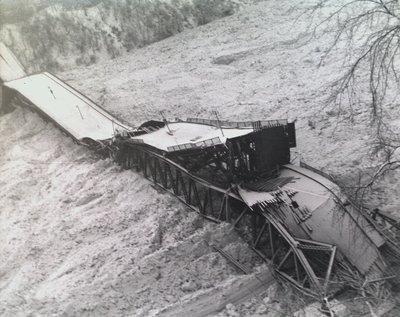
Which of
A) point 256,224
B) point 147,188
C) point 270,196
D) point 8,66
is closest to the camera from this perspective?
point 270,196

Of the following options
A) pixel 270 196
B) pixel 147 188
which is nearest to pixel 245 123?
pixel 270 196

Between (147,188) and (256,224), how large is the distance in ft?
12.9

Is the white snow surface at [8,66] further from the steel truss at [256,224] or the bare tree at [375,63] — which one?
the bare tree at [375,63]

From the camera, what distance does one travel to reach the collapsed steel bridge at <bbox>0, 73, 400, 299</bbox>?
8.73m

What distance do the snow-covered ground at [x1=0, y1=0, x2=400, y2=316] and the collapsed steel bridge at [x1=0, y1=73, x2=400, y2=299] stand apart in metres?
0.58

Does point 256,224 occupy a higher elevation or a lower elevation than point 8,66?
lower

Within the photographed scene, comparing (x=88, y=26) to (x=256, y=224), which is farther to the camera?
(x=88, y=26)

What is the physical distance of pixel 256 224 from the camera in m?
10.3

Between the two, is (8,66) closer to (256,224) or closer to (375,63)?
(256,224)

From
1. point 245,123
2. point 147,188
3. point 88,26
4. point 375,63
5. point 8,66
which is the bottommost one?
point 147,188

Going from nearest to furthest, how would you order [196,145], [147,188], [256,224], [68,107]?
[256,224] < [196,145] < [147,188] < [68,107]

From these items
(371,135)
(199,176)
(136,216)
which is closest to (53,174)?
(136,216)

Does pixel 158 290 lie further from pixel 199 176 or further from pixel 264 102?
pixel 264 102

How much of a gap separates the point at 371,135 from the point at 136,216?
7067mm
